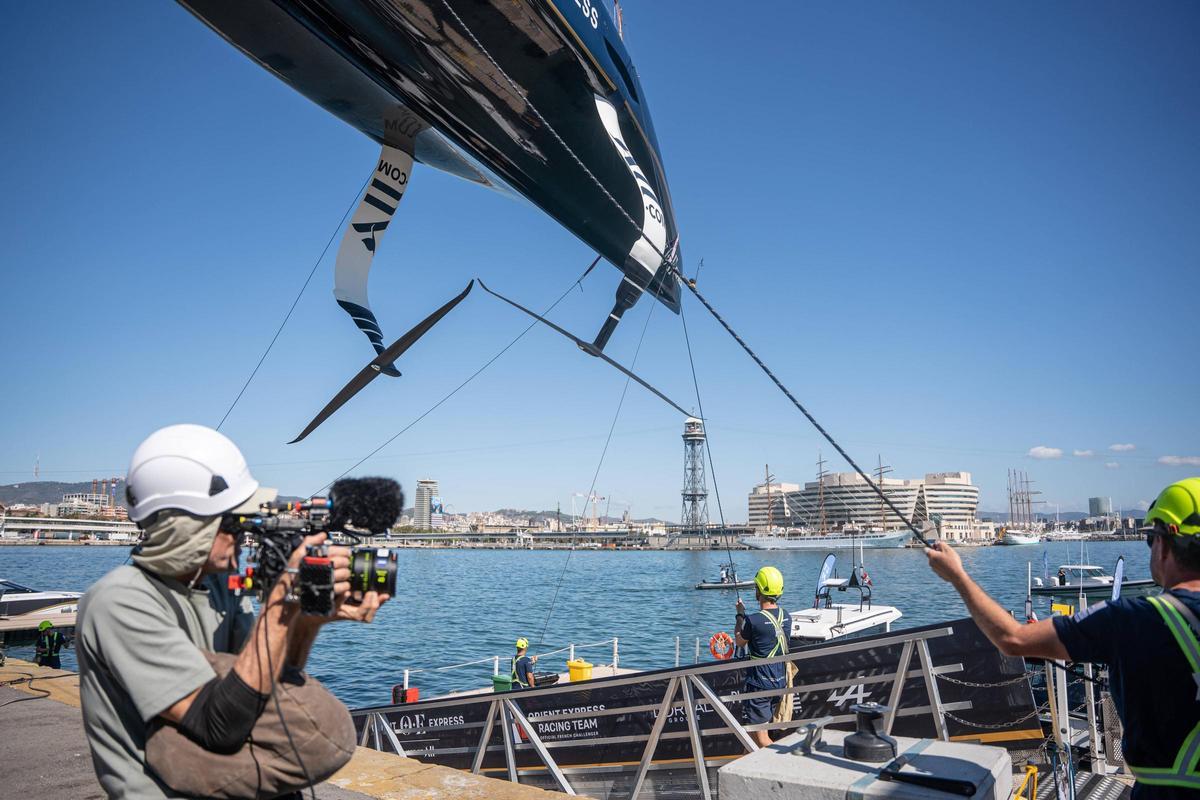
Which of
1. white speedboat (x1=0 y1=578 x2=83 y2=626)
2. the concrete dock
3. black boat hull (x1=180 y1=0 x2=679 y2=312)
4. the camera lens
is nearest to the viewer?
the camera lens

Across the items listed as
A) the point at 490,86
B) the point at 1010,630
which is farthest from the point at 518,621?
the point at 1010,630

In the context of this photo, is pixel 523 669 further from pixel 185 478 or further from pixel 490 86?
pixel 185 478

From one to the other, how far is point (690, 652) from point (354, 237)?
27201 millimetres

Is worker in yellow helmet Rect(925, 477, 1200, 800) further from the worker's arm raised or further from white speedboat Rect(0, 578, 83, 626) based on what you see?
white speedboat Rect(0, 578, 83, 626)

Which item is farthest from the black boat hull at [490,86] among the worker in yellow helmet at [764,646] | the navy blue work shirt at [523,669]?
the navy blue work shirt at [523,669]

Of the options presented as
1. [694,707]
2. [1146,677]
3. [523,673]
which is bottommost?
[523,673]

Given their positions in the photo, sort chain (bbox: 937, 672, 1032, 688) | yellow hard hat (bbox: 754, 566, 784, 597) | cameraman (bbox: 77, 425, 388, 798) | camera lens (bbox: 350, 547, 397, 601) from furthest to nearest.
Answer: yellow hard hat (bbox: 754, 566, 784, 597), chain (bbox: 937, 672, 1032, 688), camera lens (bbox: 350, 547, 397, 601), cameraman (bbox: 77, 425, 388, 798)

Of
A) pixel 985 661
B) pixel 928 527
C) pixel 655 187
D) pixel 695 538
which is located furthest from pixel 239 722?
pixel 695 538

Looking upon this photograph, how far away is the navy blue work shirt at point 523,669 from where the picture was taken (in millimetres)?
11883

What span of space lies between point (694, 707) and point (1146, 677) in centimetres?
508

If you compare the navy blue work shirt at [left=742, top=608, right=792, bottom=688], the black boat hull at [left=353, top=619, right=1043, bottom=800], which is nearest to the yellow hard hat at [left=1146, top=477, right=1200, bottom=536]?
the black boat hull at [left=353, top=619, right=1043, bottom=800]

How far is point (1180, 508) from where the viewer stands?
2562 mm

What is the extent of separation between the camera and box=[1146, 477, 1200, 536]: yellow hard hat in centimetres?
253

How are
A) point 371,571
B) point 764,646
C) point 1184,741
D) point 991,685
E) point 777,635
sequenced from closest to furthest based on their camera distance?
point 371,571 → point 1184,741 → point 991,685 → point 764,646 → point 777,635
